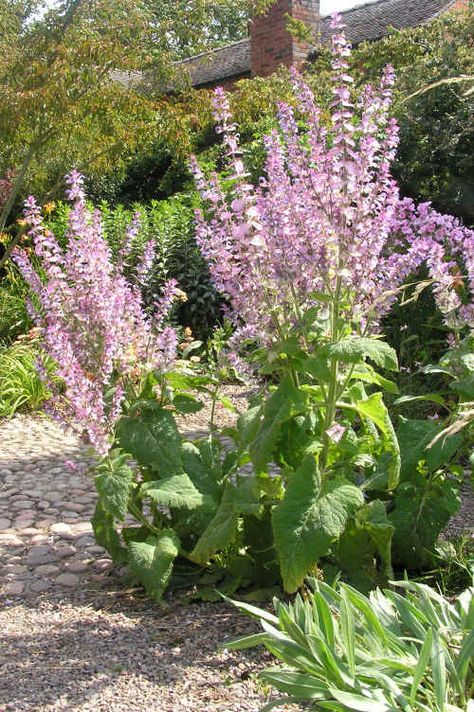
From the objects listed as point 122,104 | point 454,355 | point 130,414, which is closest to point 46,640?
point 130,414

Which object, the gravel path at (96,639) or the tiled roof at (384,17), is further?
the tiled roof at (384,17)

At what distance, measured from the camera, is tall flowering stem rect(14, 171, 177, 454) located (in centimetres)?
275

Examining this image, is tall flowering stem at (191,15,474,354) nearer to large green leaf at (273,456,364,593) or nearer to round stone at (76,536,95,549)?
large green leaf at (273,456,364,593)

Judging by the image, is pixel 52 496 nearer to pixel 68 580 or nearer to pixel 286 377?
pixel 68 580

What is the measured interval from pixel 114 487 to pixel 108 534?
37 centimetres

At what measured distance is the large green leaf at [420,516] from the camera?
287cm

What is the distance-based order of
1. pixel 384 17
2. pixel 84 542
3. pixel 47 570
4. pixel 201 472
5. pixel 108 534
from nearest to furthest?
pixel 108 534 → pixel 201 472 → pixel 47 570 → pixel 84 542 → pixel 384 17

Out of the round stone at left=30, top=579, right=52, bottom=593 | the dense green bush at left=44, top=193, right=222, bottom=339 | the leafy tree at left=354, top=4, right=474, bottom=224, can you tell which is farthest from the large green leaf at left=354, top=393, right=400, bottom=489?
the leafy tree at left=354, top=4, right=474, bottom=224

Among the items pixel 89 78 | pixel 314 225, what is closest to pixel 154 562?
pixel 314 225

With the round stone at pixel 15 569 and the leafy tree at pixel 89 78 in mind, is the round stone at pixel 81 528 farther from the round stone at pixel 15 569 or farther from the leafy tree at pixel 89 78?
the leafy tree at pixel 89 78

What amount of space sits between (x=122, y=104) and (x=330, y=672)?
238 inches

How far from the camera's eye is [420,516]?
2875mm

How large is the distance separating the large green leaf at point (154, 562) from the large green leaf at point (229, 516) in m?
0.10

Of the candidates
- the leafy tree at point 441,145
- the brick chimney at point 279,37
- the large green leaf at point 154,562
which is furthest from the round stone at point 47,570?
the brick chimney at point 279,37
